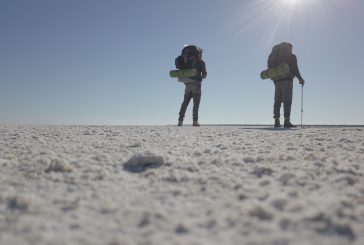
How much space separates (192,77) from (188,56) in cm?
71

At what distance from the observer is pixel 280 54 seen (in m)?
8.98

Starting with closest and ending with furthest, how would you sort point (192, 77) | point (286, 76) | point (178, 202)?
point (178, 202) → point (286, 76) → point (192, 77)

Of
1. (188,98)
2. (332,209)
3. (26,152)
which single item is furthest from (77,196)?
(188,98)

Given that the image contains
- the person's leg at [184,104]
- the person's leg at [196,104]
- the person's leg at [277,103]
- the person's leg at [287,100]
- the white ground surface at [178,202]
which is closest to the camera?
the white ground surface at [178,202]

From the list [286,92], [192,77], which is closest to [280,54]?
[286,92]

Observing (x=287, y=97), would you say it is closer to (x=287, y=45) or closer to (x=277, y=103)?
(x=277, y=103)

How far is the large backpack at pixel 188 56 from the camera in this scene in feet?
33.8

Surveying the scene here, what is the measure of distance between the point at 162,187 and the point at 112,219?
50 cm

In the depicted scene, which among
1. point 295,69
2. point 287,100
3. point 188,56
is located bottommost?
point 287,100

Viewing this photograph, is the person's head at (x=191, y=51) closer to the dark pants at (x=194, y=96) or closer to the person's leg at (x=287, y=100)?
the dark pants at (x=194, y=96)

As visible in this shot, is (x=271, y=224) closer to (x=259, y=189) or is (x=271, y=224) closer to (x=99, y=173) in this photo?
(x=259, y=189)

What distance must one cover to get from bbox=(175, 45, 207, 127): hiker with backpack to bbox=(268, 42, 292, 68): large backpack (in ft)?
6.83

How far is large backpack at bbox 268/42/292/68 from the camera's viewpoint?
29.3ft

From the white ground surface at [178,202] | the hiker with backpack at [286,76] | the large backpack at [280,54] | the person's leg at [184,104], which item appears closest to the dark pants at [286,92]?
the hiker with backpack at [286,76]
